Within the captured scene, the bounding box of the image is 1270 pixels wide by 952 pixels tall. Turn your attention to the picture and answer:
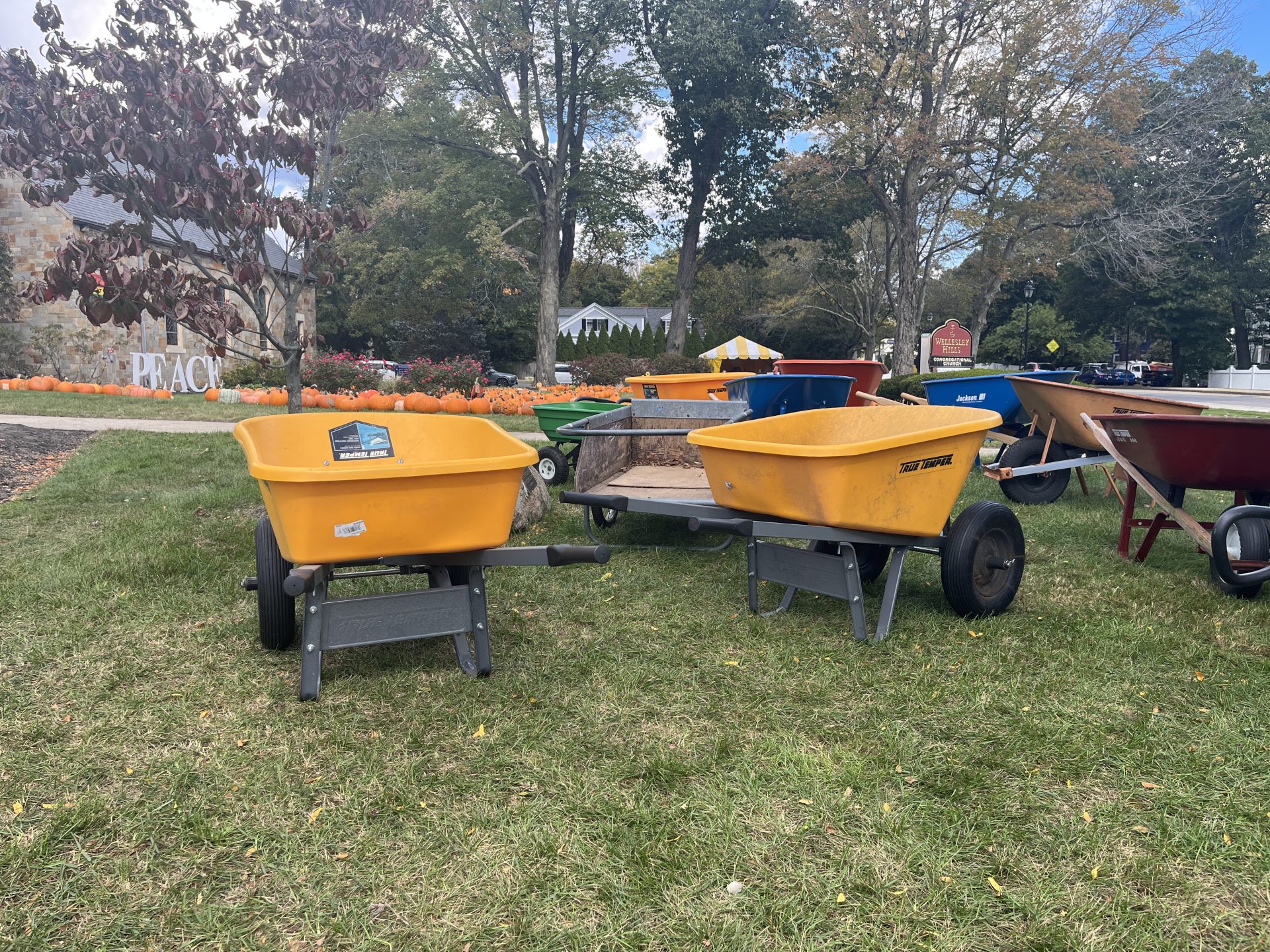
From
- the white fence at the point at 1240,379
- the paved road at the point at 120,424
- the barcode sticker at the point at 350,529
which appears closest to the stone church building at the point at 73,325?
the paved road at the point at 120,424

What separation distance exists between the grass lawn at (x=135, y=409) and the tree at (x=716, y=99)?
45.3ft

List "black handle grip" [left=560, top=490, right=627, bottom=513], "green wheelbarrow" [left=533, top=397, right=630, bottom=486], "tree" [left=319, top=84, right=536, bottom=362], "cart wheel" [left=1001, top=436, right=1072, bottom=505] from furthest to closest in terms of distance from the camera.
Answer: "tree" [left=319, top=84, right=536, bottom=362] → "cart wheel" [left=1001, top=436, right=1072, bottom=505] → "green wheelbarrow" [left=533, top=397, right=630, bottom=486] → "black handle grip" [left=560, top=490, right=627, bottom=513]

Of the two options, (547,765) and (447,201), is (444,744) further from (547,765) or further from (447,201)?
(447,201)

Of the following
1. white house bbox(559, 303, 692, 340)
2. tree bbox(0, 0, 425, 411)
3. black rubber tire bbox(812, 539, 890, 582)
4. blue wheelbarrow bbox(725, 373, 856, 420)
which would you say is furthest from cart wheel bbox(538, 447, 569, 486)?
white house bbox(559, 303, 692, 340)

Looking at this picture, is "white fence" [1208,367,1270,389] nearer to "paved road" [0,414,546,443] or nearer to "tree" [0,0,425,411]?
"paved road" [0,414,546,443]

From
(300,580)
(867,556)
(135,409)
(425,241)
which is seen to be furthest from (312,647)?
(425,241)

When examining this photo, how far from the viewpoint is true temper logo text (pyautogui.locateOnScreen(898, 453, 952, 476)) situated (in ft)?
11.8

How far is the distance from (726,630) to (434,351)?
3196cm

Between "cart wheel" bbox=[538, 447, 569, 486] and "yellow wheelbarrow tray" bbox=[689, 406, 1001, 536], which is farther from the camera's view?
"cart wheel" bbox=[538, 447, 569, 486]

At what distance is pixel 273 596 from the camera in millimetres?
3473

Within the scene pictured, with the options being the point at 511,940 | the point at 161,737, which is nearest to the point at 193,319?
the point at 161,737

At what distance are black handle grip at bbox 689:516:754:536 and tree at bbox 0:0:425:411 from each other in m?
3.45

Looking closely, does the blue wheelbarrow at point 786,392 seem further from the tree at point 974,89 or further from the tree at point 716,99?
the tree at point 716,99

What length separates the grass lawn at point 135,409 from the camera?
12.9m
